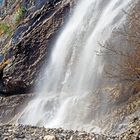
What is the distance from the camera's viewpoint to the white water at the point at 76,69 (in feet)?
102

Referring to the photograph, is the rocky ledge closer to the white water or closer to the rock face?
the white water

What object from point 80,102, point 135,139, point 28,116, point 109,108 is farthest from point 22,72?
point 135,139

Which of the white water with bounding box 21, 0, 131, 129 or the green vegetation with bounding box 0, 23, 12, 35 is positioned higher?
the green vegetation with bounding box 0, 23, 12, 35

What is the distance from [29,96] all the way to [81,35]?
5.94m

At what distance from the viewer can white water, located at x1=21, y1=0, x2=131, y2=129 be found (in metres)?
31.2

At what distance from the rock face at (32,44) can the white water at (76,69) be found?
1.07 m

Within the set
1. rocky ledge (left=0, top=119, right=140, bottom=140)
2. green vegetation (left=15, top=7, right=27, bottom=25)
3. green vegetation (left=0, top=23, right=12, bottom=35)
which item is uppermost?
green vegetation (left=15, top=7, right=27, bottom=25)

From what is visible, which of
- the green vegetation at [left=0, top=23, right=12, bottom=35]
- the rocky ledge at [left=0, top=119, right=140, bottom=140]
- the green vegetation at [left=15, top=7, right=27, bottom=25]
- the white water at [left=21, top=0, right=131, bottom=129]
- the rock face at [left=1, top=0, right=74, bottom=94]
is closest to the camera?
the rocky ledge at [left=0, top=119, right=140, bottom=140]

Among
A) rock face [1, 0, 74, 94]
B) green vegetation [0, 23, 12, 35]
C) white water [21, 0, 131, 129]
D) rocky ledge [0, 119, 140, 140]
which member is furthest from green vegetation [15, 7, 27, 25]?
rocky ledge [0, 119, 140, 140]

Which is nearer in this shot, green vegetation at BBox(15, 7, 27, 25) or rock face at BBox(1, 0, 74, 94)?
rock face at BBox(1, 0, 74, 94)

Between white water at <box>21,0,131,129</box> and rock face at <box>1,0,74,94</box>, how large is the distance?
3.51ft

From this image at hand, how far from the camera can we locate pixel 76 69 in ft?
113

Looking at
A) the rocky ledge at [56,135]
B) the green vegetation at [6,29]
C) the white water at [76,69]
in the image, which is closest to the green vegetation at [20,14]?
the green vegetation at [6,29]

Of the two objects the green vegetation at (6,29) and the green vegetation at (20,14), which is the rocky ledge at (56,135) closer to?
the green vegetation at (20,14)
